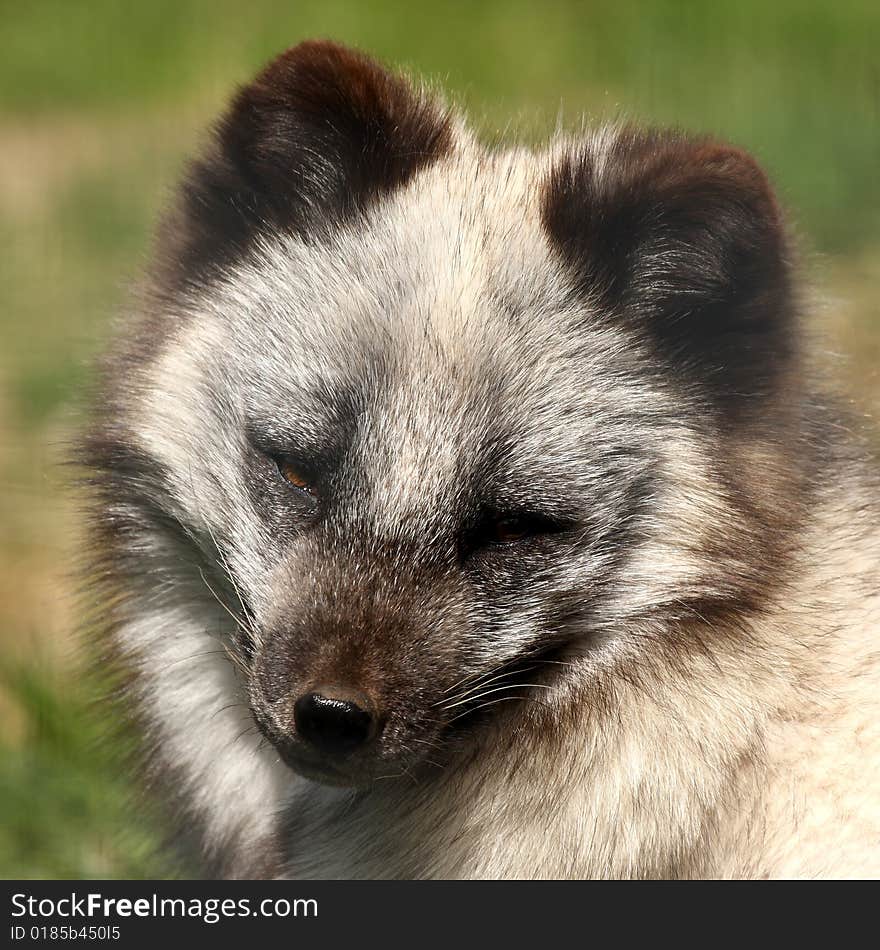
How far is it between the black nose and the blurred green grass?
133 cm

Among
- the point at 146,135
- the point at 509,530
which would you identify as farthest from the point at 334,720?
the point at 146,135

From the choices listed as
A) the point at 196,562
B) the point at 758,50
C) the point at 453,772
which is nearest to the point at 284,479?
the point at 196,562

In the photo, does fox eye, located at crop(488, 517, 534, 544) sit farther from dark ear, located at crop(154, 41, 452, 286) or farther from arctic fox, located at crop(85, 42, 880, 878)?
dark ear, located at crop(154, 41, 452, 286)

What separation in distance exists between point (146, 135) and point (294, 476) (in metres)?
7.13

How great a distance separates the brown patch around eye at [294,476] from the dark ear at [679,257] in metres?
0.75

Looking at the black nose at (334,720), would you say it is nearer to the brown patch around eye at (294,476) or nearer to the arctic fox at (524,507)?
the arctic fox at (524,507)

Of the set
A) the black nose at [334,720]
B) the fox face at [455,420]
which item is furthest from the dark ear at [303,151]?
the black nose at [334,720]

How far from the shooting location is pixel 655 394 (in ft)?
10.5

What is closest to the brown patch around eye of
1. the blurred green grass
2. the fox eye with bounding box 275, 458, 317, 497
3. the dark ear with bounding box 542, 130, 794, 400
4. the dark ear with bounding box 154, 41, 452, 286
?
the fox eye with bounding box 275, 458, 317, 497

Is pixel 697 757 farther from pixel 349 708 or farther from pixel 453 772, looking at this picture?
pixel 349 708

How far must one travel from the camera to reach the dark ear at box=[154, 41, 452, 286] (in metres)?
3.32

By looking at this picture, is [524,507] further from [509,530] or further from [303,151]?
[303,151]

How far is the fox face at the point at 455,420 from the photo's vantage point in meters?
3.02

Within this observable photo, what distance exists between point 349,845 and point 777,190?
71.2 inches
